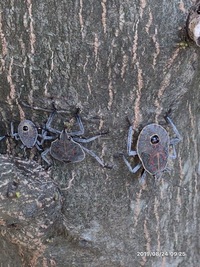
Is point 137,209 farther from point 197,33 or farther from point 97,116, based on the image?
point 197,33

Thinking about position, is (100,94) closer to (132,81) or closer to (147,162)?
(132,81)

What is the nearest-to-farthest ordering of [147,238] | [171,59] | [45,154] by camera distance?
[171,59]
[45,154]
[147,238]

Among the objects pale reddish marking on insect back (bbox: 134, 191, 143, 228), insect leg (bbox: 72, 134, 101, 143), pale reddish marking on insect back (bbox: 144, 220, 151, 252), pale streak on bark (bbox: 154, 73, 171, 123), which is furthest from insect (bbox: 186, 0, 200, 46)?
pale reddish marking on insect back (bbox: 144, 220, 151, 252)

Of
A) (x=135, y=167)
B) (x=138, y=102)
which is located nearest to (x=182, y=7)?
(x=138, y=102)

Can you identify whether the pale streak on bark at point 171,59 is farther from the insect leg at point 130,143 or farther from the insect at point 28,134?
the insect at point 28,134

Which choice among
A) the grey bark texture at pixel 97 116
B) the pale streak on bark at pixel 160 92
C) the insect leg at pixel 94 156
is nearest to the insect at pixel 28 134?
the grey bark texture at pixel 97 116

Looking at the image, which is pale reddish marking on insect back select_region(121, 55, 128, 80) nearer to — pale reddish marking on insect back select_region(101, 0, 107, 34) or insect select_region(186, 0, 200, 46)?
pale reddish marking on insect back select_region(101, 0, 107, 34)
